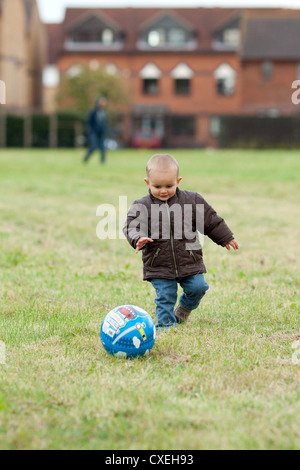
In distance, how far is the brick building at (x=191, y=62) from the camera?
2062 inches

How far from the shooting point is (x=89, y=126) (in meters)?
23.1

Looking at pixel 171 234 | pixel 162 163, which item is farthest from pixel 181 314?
pixel 162 163

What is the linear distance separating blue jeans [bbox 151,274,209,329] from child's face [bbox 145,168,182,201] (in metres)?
0.65

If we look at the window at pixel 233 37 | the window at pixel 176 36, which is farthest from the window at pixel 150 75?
the window at pixel 233 37

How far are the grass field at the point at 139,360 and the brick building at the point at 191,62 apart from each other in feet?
143

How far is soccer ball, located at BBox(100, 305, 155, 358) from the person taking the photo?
4.38 m

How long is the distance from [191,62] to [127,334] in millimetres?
51029

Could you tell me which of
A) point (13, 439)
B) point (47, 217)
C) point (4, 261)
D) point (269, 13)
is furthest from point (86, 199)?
point (269, 13)

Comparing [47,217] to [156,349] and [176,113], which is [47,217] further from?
[176,113]

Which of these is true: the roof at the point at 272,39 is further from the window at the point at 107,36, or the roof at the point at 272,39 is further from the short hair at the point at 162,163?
the short hair at the point at 162,163

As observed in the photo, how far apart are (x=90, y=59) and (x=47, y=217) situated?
145ft

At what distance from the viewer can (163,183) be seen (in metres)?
4.94

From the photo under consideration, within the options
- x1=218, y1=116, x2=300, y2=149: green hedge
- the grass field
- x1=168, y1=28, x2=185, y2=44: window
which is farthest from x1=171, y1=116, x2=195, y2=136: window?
the grass field

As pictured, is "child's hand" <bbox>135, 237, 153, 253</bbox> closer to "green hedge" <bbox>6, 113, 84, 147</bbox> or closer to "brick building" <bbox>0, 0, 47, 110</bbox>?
"green hedge" <bbox>6, 113, 84, 147</bbox>
